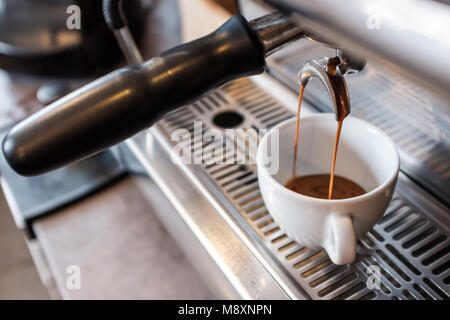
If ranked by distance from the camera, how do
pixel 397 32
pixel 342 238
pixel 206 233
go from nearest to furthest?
pixel 397 32
pixel 342 238
pixel 206 233

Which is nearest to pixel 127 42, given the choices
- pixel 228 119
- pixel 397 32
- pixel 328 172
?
pixel 228 119

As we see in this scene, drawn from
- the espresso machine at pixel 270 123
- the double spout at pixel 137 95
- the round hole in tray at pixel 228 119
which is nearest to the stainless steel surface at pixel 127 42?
the espresso machine at pixel 270 123

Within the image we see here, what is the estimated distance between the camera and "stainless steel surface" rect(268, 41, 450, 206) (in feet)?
1.24

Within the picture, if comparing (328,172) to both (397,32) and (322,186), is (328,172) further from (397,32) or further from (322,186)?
(397,32)

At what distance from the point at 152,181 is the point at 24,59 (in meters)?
0.30

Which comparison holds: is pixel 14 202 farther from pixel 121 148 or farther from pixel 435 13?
pixel 435 13

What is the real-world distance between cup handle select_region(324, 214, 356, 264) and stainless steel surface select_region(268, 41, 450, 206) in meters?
0.11

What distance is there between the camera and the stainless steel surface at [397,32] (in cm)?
18

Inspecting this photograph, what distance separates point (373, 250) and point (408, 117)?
0.39ft

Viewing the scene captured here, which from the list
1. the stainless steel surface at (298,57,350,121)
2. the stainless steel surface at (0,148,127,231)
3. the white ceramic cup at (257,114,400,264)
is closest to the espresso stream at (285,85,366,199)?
the white ceramic cup at (257,114,400,264)

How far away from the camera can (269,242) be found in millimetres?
403

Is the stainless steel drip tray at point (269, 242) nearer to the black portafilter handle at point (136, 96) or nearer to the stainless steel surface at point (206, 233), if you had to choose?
the stainless steel surface at point (206, 233)

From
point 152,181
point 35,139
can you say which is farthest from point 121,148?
point 35,139

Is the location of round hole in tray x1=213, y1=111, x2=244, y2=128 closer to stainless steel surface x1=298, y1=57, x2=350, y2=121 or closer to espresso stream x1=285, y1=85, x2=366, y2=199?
espresso stream x1=285, y1=85, x2=366, y2=199
